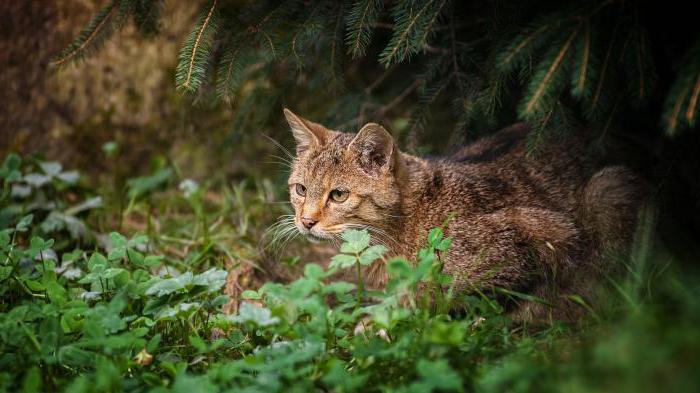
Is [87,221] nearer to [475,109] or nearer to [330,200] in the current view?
[330,200]

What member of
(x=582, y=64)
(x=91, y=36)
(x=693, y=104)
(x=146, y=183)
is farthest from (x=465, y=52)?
(x=146, y=183)

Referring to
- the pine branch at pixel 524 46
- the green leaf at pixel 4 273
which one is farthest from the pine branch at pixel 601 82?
the green leaf at pixel 4 273

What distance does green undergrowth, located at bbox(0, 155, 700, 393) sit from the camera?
1.77 meters

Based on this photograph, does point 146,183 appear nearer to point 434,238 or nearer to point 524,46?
point 434,238

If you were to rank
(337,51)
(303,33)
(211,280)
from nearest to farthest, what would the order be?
(211,280), (303,33), (337,51)

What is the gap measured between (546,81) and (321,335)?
1.50m

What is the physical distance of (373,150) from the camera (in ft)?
10.9

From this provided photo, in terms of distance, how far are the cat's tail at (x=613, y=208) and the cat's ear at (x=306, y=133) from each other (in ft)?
5.31

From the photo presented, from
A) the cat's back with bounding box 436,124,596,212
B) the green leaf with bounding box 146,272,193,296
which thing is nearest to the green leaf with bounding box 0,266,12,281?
→ the green leaf with bounding box 146,272,193,296

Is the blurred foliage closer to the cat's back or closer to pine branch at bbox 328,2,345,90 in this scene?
pine branch at bbox 328,2,345,90

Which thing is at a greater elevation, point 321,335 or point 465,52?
point 465,52

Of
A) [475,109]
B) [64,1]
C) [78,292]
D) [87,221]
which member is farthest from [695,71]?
[64,1]

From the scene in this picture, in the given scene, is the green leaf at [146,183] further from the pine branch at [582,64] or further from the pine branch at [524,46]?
the pine branch at [582,64]

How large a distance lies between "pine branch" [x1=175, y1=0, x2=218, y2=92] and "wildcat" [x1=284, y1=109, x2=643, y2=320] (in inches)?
28.0
